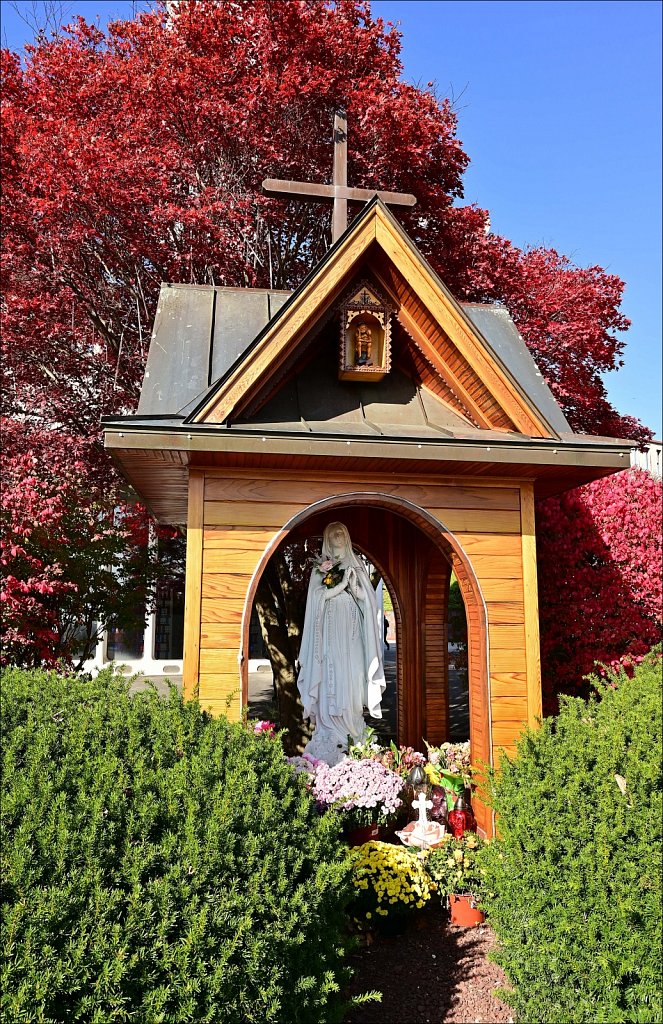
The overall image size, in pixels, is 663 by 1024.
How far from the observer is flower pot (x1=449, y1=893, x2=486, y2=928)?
5.22 metres

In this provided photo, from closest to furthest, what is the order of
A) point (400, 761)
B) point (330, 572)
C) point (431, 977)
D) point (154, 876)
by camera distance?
1. point (154, 876)
2. point (431, 977)
3. point (400, 761)
4. point (330, 572)

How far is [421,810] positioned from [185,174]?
8950 mm

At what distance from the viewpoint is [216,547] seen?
18.3 ft

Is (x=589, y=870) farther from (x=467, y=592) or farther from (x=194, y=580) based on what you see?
(x=194, y=580)

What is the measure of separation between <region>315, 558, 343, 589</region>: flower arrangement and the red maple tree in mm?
4966

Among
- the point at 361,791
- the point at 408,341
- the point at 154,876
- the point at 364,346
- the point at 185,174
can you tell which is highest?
the point at 185,174

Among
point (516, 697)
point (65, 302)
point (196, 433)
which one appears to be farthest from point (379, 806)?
point (65, 302)

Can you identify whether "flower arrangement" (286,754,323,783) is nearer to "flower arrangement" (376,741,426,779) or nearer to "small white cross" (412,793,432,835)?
"flower arrangement" (376,741,426,779)

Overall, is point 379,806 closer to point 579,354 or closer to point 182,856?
point 182,856

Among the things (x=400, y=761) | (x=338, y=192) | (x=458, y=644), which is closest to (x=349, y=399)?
(x=338, y=192)

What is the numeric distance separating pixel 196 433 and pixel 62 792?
2914 millimetres

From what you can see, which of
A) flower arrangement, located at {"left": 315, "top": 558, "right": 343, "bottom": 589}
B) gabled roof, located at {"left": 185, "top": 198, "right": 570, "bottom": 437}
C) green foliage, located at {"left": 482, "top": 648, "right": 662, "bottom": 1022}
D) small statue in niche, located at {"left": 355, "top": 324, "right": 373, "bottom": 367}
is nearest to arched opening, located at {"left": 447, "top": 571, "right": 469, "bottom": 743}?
flower arrangement, located at {"left": 315, "top": 558, "right": 343, "bottom": 589}

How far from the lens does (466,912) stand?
17.2 ft

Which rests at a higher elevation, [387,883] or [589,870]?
[589,870]
